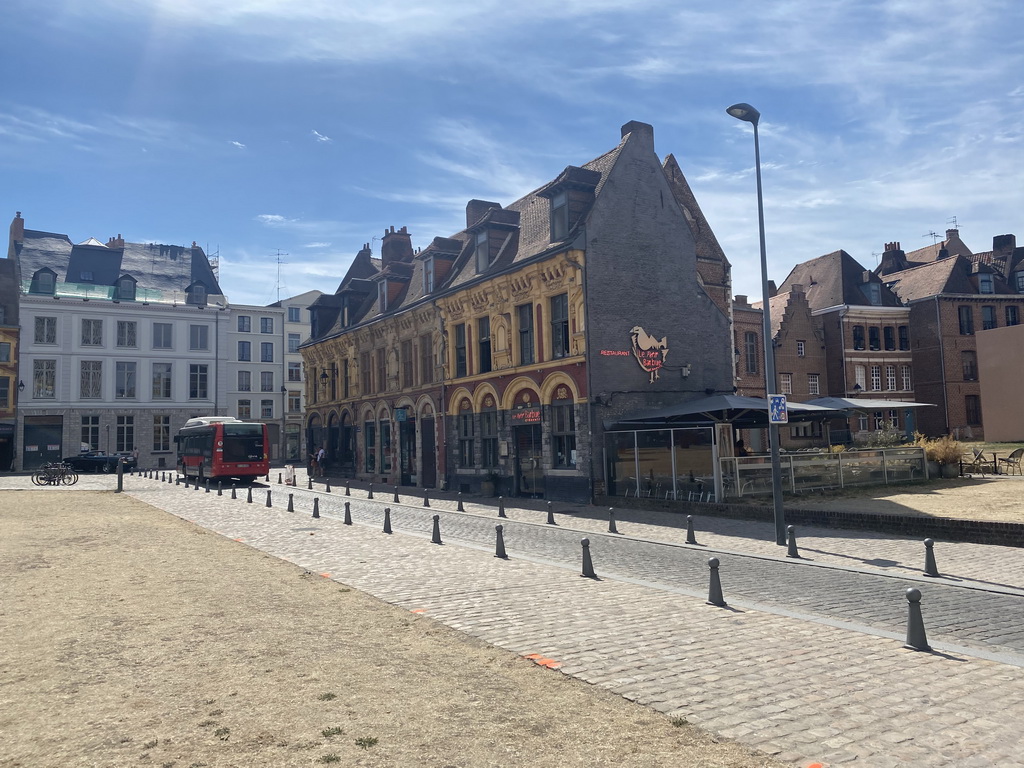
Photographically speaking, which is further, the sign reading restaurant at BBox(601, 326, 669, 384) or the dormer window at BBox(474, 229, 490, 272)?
the dormer window at BBox(474, 229, 490, 272)

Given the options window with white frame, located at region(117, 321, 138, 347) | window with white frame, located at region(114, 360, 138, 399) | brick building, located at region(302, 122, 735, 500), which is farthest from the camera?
window with white frame, located at region(117, 321, 138, 347)

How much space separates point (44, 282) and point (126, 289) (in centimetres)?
546

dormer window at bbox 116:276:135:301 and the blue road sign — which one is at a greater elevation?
dormer window at bbox 116:276:135:301

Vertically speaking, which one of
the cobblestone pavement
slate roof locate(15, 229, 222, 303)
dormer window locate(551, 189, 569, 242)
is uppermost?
slate roof locate(15, 229, 222, 303)

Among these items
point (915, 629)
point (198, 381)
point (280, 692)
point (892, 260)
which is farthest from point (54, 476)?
point (892, 260)

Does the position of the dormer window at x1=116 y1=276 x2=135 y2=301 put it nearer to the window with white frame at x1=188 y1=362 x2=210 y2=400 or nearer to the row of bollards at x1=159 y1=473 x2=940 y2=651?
the window with white frame at x1=188 y1=362 x2=210 y2=400

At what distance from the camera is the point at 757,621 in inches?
341

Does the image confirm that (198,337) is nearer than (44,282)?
No

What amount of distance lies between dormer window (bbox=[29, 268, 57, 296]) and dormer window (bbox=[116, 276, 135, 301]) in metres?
4.41

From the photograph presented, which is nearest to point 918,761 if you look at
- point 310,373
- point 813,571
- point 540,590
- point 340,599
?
point 540,590

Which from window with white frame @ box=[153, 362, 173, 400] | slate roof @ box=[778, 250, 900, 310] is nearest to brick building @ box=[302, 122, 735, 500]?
slate roof @ box=[778, 250, 900, 310]

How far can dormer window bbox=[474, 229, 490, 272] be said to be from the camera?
3047 cm

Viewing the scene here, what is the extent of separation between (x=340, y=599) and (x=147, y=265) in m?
61.7

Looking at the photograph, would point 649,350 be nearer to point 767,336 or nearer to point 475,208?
point 767,336
